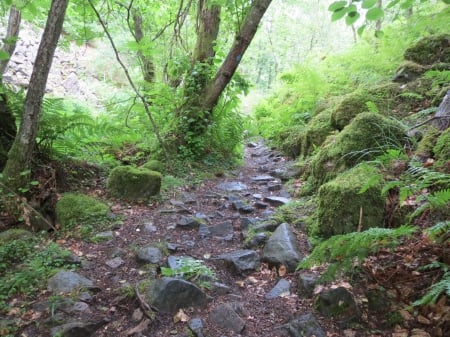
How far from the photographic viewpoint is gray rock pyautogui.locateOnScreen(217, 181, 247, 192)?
17.4 feet

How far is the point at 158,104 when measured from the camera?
6.65 meters

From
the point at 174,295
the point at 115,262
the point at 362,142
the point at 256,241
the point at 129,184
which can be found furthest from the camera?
the point at 129,184

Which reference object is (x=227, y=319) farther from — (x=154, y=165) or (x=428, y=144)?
(x=154, y=165)

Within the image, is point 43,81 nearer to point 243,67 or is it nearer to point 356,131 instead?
point 356,131

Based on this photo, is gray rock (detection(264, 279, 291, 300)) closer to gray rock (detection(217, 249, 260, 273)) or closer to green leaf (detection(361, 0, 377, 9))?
gray rock (detection(217, 249, 260, 273))

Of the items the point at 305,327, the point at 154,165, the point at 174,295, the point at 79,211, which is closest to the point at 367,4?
the point at 305,327

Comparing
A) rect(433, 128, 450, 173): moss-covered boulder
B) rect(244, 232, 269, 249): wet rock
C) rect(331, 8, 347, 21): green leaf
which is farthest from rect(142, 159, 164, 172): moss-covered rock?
rect(331, 8, 347, 21): green leaf

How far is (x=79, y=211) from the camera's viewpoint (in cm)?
377

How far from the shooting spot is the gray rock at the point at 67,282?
2.58m

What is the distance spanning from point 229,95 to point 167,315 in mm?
5020

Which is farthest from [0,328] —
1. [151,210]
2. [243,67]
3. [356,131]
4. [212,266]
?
[243,67]

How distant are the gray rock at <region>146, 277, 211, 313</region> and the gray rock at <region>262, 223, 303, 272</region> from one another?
772 mm

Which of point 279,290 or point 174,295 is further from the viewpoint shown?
point 279,290

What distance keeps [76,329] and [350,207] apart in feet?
7.95
